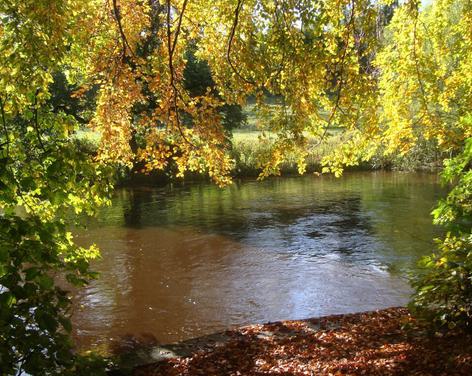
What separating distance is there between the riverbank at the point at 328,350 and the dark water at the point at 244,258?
1.28m

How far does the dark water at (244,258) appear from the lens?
877cm

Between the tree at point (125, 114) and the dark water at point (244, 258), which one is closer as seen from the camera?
the tree at point (125, 114)

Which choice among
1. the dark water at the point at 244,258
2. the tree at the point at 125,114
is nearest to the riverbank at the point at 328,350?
the tree at the point at 125,114

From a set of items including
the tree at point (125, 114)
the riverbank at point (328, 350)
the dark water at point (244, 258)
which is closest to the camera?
the tree at point (125, 114)

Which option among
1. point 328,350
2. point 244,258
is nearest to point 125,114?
point 328,350

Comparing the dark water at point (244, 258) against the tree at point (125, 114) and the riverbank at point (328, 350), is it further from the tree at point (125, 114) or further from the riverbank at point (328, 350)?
the tree at point (125, 114)

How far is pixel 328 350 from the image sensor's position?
575 cm

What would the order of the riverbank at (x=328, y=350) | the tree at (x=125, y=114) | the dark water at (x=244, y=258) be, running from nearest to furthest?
the tree at (x=125, y=114) → the riverbank at (x=328, y=350) → the dark water at (x=244, y=258)

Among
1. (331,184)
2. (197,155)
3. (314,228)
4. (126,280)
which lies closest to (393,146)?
(314,228)

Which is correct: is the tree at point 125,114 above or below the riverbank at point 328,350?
above

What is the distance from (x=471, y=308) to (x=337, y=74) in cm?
296

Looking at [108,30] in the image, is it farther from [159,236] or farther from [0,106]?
[159,236]

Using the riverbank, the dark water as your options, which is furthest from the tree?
the dark water

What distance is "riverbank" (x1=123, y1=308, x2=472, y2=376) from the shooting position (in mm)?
4520
